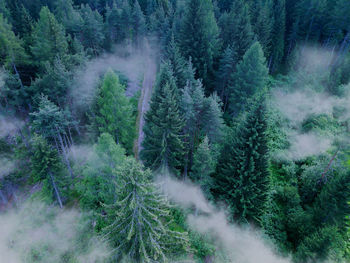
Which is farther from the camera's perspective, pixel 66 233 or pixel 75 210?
pixel 75 210

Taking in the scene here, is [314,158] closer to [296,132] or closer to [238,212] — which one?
[296,132]

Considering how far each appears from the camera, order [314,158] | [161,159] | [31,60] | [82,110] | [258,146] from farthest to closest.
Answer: [31,60], [82,110], [314,158], [161,159], [258,146]

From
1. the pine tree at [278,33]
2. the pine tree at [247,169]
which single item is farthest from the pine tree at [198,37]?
the pine tree at [278,33]

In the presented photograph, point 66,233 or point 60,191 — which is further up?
point 60,191

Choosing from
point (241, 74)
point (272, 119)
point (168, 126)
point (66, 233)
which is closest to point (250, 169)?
point (168, 126)

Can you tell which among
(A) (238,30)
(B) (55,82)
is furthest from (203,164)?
(A) (238,30)

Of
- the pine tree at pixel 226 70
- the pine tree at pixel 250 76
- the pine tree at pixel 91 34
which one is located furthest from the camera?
the pine tree at pixel 91 34

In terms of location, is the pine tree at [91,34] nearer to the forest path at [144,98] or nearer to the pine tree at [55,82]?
the forest path at [144,98]
